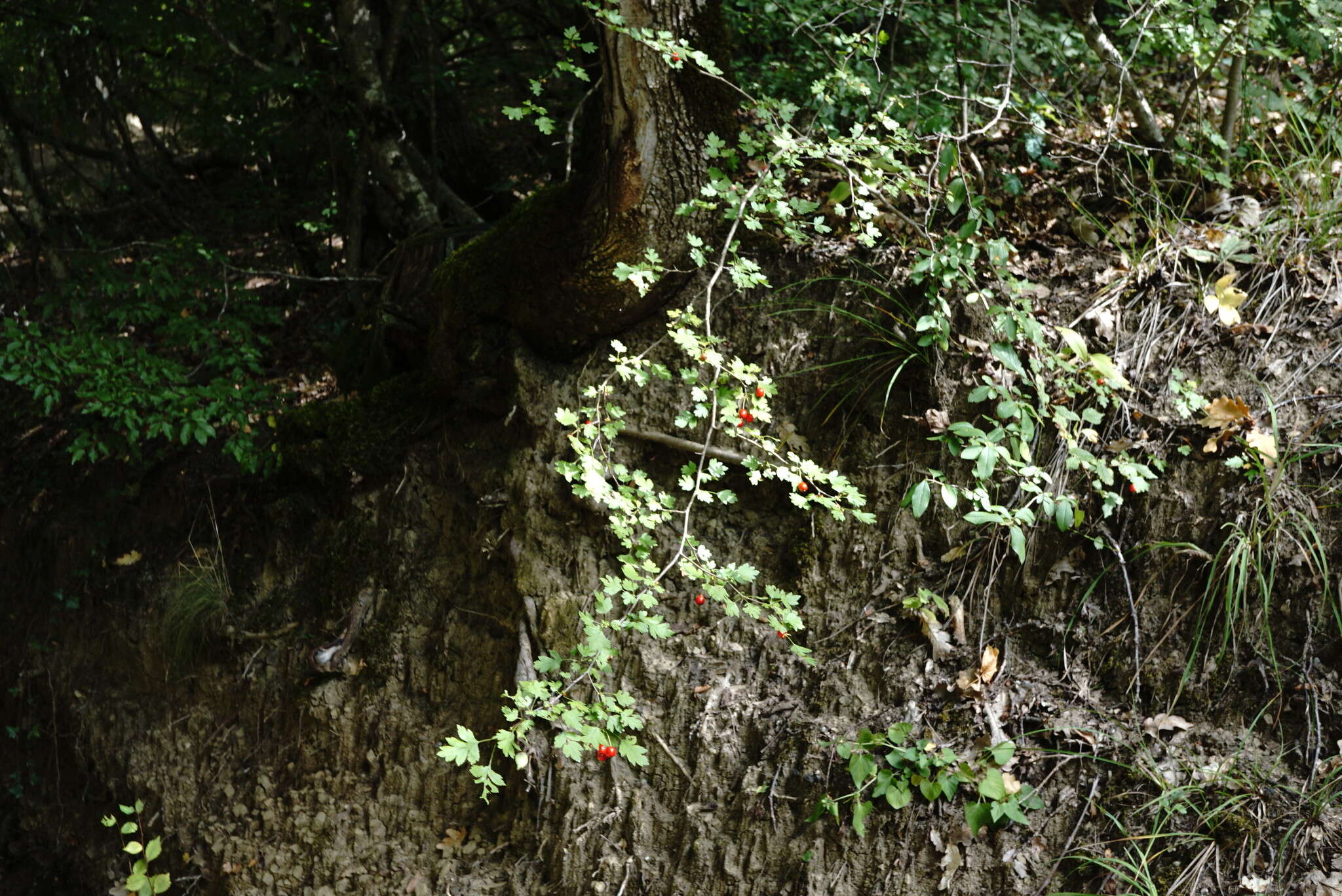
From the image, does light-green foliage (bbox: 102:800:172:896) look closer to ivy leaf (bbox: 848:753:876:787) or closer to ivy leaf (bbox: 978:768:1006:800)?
ivy leaf (bbox: 848:753:876:787)

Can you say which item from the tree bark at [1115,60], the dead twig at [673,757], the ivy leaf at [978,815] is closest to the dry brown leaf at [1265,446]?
the tree bark at [1115,60]

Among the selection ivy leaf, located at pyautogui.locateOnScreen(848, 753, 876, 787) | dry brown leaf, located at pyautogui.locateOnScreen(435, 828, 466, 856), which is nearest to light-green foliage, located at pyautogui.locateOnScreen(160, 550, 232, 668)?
dry brown leaf, located at pyautogui.locateOnScreen(435, 828, 466, 856)

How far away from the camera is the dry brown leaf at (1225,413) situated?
2.90m

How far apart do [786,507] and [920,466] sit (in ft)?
1.75

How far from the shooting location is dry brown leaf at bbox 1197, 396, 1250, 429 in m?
2.90

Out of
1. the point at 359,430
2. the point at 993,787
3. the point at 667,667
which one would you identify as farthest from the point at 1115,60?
the point at 359,430

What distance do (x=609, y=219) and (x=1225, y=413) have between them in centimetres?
225

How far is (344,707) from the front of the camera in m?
3.77

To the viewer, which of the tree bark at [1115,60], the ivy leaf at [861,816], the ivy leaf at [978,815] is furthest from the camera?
the tree bark at [1115,60]

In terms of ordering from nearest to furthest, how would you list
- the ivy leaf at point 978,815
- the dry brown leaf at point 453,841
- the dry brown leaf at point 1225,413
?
the ivy leaf at point 978,815, the dry brown leaf at point 1225,413, the dry brown leaf at point 453,841

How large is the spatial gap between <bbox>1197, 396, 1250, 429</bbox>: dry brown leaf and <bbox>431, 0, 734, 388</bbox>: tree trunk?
6.36 ft

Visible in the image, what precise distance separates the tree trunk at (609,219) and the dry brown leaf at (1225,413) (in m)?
1.94

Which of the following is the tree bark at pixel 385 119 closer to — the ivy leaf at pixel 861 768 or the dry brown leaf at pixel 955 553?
the dry brown leaf at pixel 955 553

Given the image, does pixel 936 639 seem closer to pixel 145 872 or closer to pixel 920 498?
pixel 920 498
